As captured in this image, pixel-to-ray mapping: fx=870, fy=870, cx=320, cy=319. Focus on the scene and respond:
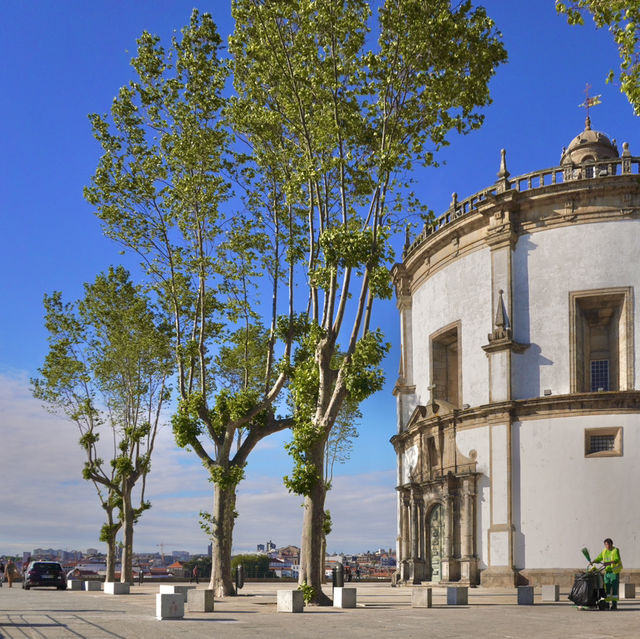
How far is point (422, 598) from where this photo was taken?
21594 mm

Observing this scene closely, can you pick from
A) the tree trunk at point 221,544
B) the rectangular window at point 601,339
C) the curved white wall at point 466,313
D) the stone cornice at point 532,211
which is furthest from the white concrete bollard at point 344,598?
the stone cornice at point 532,211

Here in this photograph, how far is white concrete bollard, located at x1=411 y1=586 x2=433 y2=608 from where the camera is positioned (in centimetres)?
2136

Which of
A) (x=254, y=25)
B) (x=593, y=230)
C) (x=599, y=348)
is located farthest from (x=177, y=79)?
(x=599, y=348)

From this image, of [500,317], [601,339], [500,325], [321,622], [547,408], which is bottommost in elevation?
[321,622]

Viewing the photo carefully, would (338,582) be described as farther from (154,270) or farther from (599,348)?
(599,348)

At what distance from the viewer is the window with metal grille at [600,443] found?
33344 millimetres

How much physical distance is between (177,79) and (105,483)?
2108 centimetres

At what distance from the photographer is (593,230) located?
1374 inches

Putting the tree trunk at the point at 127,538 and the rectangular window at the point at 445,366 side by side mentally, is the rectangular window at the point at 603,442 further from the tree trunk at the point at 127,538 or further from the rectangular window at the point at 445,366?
the tree trunk at the point at 127,538

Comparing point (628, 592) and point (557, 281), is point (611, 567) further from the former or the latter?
point (557, 281)

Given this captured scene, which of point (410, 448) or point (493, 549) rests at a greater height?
point (410, 448)

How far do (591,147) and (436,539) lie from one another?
830 inches

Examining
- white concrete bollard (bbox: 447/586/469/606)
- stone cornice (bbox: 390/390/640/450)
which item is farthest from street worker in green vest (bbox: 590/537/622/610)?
stone cornice (bbox: 390/390/640/450)

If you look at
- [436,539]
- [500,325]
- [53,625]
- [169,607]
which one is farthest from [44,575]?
[53,625]
